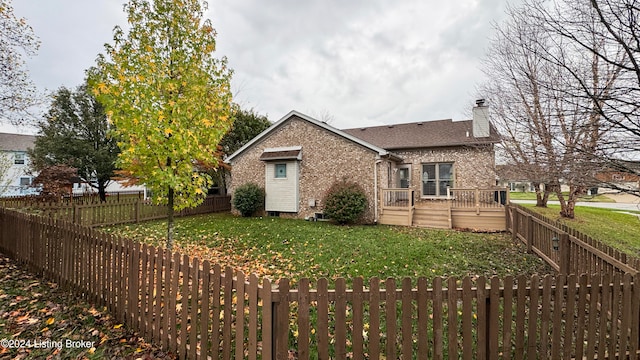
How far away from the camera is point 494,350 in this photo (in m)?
2.70

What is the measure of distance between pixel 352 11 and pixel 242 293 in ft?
43.1

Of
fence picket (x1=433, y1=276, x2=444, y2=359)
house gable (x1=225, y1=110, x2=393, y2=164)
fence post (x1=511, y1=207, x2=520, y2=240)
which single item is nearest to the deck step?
fence post (x1=511, y1=207, x2=520, y2=240)

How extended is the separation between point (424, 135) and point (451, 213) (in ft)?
22.4

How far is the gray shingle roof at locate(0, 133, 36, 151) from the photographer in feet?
108

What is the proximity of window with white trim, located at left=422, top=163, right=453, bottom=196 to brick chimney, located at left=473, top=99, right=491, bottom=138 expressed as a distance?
2.42 metres

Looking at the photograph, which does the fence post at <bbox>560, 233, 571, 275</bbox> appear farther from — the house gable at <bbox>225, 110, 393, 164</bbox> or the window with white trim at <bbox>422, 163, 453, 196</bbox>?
the window with white trim at <bbox>422, 163, 453, 196</bbox>

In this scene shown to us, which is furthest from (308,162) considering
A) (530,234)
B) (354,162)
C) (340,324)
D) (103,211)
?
(340,324)

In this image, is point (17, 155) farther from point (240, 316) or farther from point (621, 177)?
point (621, 177)

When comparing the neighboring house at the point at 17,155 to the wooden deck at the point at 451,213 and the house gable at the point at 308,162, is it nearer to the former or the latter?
the house gable at the point at 308,162

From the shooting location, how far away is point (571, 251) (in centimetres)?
515

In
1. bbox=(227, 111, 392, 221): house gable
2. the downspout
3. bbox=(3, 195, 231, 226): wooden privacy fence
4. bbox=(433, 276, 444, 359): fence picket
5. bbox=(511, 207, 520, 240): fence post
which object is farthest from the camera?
bbox=(227, 111, 392, 221): house gable

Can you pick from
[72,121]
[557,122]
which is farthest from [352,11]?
[72,121]

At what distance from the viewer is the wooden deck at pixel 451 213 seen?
1139 cm

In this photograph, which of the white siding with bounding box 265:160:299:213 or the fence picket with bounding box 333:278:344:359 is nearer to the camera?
the fence picket with bounding box 333:278:344:359
